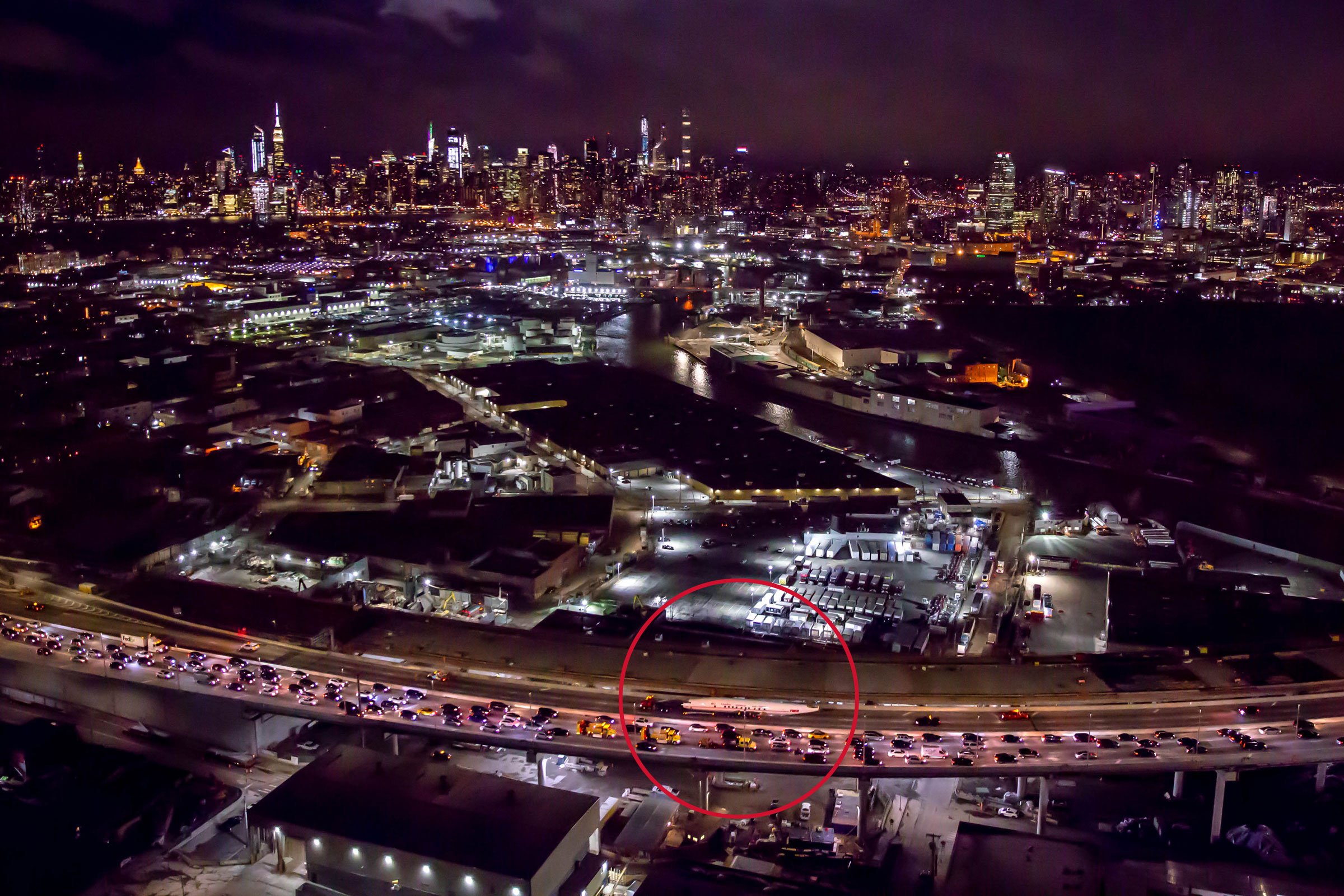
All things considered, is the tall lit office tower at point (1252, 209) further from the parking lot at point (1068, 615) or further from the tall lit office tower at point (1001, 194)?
the parking lot at point (1068, 615)

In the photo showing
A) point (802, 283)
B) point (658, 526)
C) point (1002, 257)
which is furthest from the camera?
point (1002, 257)

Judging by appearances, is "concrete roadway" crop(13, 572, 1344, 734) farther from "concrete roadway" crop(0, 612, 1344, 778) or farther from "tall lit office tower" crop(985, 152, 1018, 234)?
"tall lit office tower" crop(985, 152, 1018, 234)

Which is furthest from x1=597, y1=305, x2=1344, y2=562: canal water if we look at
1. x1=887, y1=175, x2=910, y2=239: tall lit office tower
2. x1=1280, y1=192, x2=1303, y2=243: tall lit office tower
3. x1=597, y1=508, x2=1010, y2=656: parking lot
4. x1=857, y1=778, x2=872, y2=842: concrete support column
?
x1=1280, y1=192, x2=1303, y2=243: tall lit office tower

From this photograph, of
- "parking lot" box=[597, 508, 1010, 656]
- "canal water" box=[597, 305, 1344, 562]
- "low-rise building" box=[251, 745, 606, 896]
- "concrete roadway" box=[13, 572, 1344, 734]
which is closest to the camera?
"low-rise building" box=[251, 745, 606, 896]

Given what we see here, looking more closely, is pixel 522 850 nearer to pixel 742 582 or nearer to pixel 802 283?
pixel 742 582

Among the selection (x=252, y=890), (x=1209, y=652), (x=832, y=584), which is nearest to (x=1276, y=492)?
(x=1209, y=652)

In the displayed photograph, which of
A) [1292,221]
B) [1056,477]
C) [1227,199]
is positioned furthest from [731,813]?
[1227,199]

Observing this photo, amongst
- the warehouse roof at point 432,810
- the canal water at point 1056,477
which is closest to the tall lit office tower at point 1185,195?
Result: the canal water at point 1056,477
